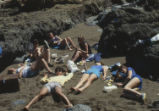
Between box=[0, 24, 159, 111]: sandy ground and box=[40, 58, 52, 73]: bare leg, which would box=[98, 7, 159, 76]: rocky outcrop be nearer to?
box=[0, 24, 159, 111]: sandy ground

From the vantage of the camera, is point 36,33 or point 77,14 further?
point 77,14

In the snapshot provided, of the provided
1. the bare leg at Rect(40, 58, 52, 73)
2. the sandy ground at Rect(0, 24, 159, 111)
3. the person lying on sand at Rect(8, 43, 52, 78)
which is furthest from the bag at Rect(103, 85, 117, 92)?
Result: the person lying on sand at Rect(8, 43, 52, 78)

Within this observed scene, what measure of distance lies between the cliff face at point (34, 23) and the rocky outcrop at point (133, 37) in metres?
3.30

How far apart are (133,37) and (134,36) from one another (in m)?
0.06

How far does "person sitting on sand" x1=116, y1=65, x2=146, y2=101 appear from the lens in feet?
21.1

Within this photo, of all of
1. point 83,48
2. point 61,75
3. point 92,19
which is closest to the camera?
point 61,75

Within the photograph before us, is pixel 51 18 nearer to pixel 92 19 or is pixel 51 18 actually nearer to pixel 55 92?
pixel 92 19

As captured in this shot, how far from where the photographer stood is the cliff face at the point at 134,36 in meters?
8.38

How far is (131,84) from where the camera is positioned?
22.6 ft

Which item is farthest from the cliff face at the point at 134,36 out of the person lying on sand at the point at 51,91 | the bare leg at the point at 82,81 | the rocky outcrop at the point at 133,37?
the person lying on sand at the point at 51,91

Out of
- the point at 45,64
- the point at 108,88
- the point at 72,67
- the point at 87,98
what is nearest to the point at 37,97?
the point at 87,98

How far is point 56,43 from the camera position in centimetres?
1189

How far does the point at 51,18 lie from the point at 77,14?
8.40ft

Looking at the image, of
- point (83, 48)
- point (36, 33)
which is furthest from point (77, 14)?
point (83, 48)
